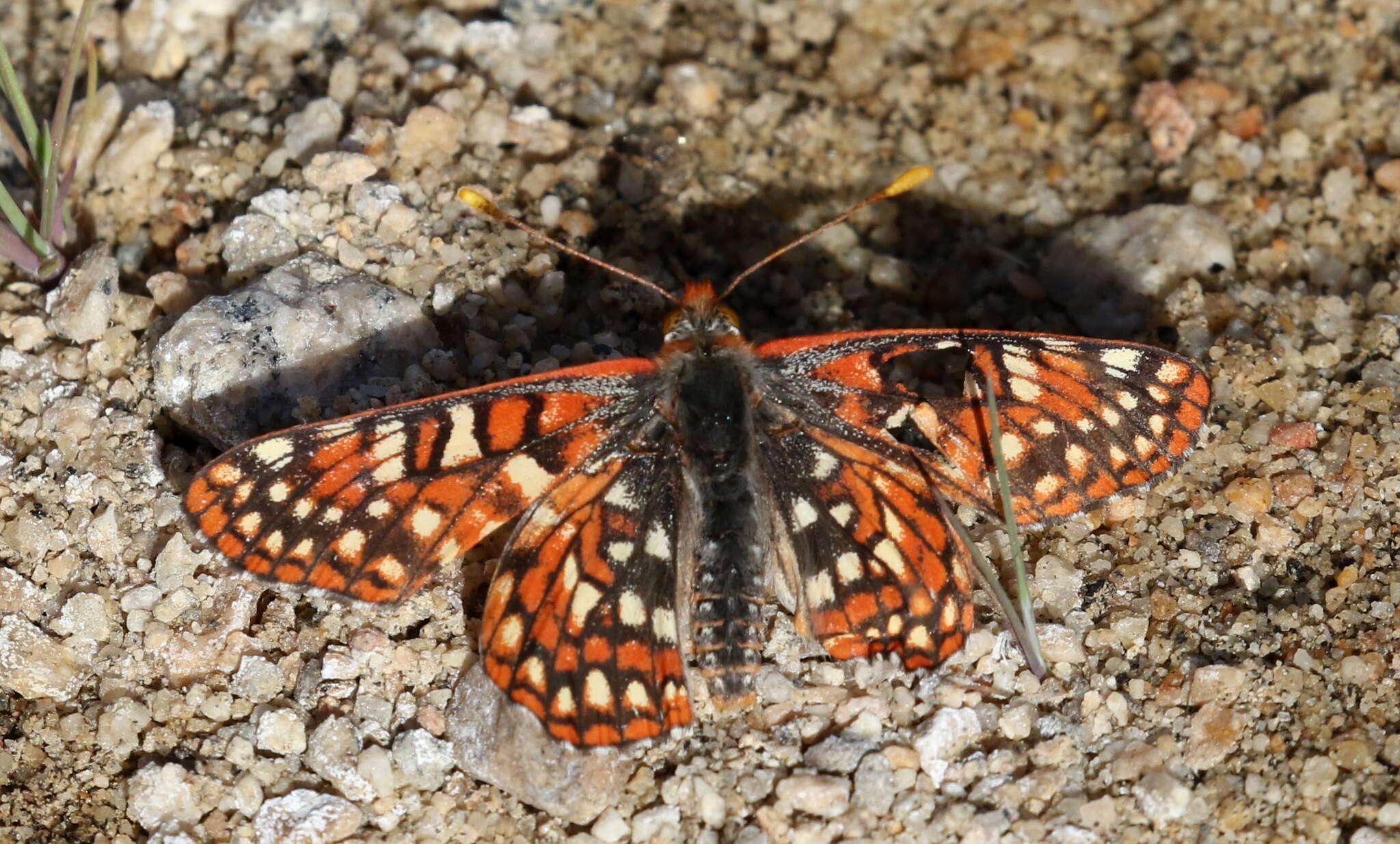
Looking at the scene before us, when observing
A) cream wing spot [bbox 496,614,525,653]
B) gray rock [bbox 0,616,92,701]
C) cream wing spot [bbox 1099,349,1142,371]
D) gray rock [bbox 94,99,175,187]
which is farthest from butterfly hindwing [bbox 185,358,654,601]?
gray rock [bbox 94,99,175,187]

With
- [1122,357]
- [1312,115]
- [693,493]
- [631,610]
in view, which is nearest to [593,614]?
[631,610]

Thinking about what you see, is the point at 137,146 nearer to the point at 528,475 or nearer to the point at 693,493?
the point at 528,475

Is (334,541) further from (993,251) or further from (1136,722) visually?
(993,251)

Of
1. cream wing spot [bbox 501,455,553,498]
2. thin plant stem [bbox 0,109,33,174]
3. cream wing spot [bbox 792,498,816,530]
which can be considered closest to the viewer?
cream wing spot [bbox 501,455,553,498]

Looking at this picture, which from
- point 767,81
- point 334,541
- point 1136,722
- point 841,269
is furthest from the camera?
point 767,81

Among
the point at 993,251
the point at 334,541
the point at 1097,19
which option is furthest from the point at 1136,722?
the point at 1097,19

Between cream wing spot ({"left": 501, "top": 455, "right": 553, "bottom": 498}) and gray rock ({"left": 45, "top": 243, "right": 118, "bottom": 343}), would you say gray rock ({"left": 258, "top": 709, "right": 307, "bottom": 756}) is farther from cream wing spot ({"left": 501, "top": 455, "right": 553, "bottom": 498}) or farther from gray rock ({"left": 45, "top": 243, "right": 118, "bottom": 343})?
gray rock ({"left": 45, "top": 243, "right": 118, "bottom": 343})
